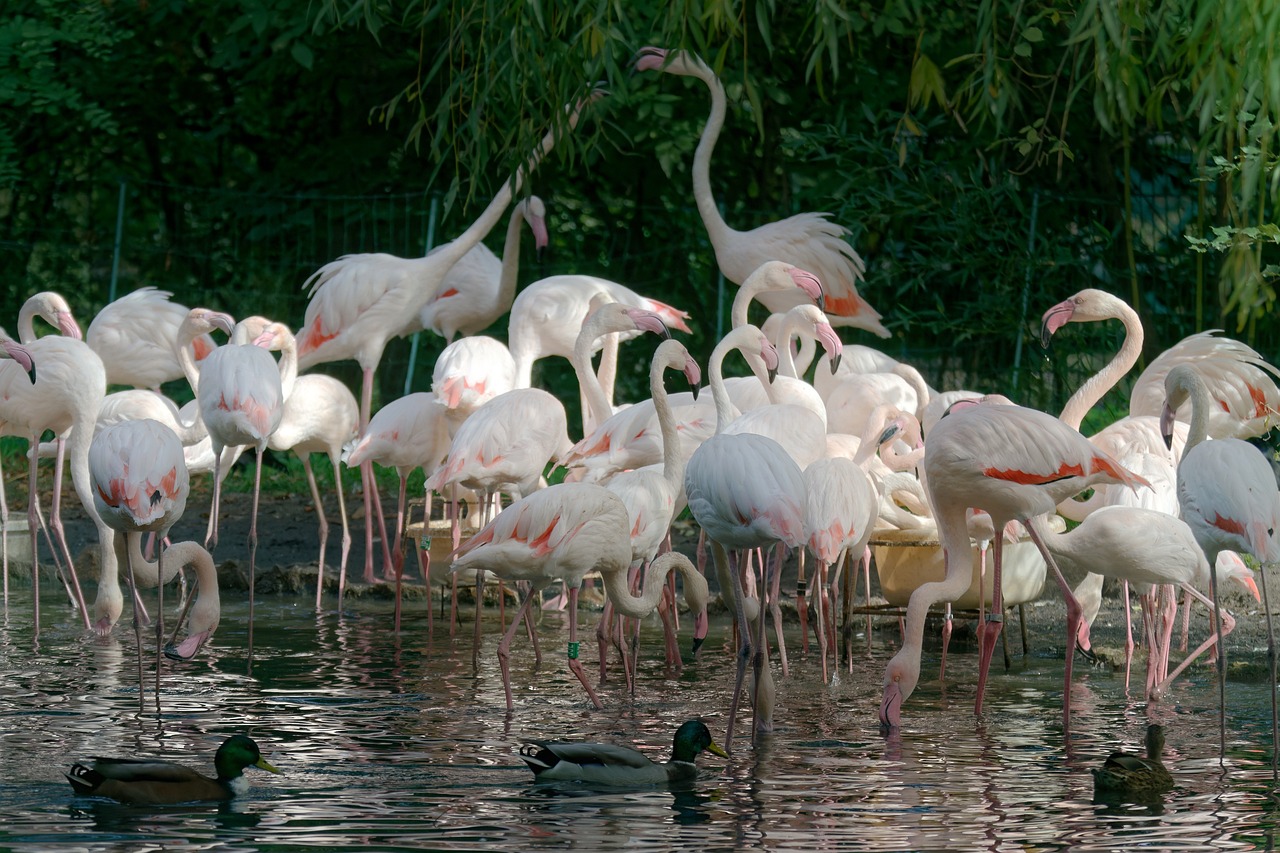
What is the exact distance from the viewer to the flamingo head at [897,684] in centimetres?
530

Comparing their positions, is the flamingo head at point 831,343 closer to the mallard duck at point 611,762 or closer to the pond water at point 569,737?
the pond water at point 569,737

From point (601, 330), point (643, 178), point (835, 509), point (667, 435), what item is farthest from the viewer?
point (643, 178)

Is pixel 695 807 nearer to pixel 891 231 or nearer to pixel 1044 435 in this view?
pixel 1044 435

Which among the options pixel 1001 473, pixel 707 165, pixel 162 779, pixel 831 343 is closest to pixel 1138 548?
pixel 1001 473

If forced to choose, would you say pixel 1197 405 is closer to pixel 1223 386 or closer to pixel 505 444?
A: pixel 1223 386

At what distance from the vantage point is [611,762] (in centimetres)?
448

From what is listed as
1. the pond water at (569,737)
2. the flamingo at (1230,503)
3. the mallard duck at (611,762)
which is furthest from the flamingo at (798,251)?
the mallard duck at (611,762)

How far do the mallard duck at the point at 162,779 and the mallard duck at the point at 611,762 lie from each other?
0.74 metres

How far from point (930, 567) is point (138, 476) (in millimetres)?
3280

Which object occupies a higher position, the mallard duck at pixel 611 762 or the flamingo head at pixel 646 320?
the flamingo head at pixel 646 320

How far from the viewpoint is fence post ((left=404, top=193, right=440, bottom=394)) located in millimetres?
11648

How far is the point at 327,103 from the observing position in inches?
514

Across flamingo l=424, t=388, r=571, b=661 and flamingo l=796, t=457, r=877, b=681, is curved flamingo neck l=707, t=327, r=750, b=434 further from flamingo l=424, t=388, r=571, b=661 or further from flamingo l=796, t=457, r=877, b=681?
flamingo l=424, t=388, r=571, b=661

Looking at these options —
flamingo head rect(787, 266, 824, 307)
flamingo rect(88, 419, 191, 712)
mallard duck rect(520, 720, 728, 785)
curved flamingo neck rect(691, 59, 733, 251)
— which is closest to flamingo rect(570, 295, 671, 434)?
flamingo head rect(787, 266, 824, 307)
